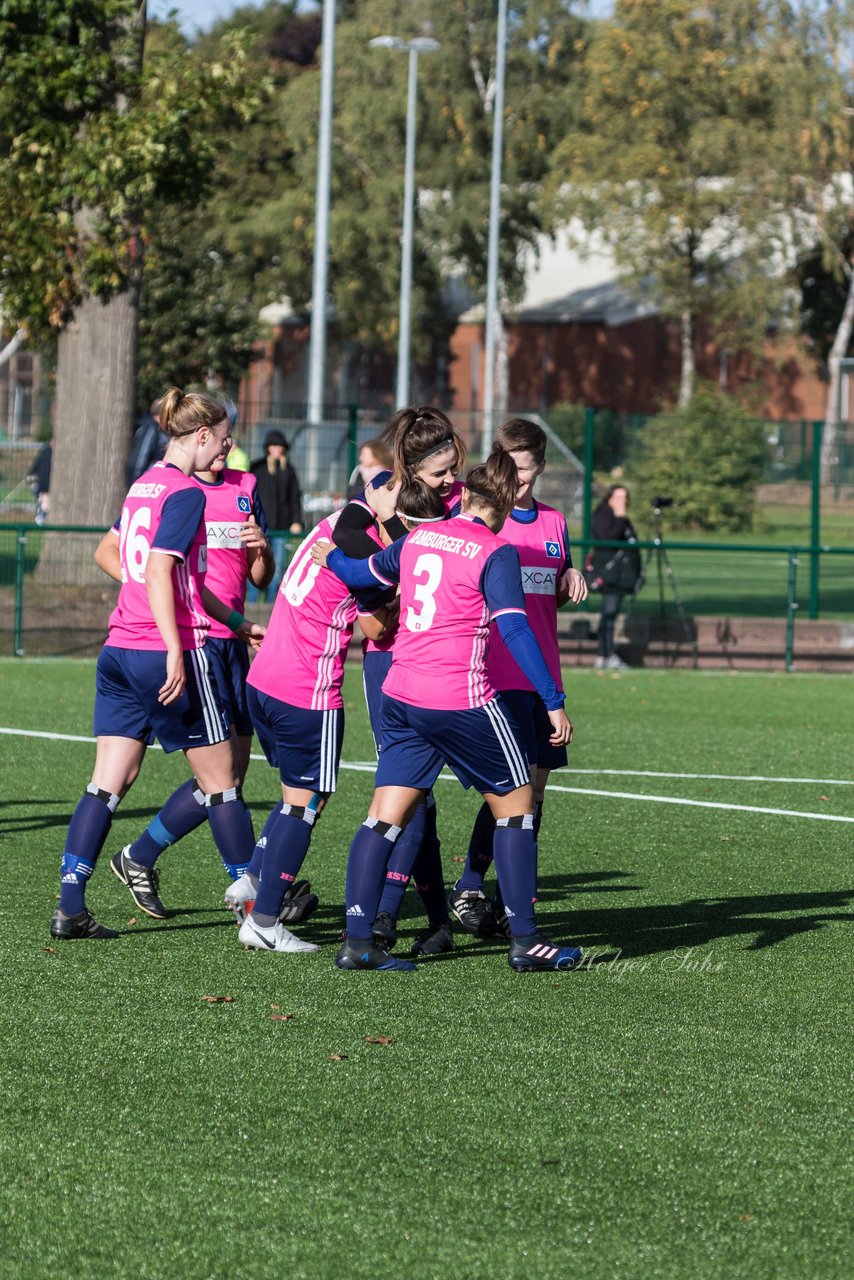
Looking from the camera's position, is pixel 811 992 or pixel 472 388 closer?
pixel 811 992

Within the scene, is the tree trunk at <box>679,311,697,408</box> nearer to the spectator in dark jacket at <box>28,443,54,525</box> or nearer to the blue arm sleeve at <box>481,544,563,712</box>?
the spectator in dark jacket at <box>28,443,54,525</box>

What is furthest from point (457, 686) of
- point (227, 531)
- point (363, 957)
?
point (227, 531)

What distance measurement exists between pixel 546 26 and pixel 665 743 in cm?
4976

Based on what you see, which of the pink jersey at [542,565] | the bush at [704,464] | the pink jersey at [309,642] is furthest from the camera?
the bush at [704,464]

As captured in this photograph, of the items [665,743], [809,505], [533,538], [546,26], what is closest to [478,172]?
[546,26]

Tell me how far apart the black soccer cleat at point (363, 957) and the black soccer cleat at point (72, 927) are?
100cm

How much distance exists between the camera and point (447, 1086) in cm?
511

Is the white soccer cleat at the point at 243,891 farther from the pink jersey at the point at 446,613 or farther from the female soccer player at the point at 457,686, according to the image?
the pink jersey at the point at 446,613

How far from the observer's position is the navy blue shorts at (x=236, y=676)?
722 centimetres

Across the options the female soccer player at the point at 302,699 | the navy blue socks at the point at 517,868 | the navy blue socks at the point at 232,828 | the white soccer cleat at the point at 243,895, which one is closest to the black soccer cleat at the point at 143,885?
the navy blue socks at the point at 232,828

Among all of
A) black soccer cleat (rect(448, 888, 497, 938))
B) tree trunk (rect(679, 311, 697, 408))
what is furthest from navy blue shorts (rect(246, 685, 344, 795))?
tree trunk (rect(679, 311, 697, 408))

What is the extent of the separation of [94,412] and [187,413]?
15.1 metres

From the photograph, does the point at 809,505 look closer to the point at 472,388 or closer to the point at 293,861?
the point at 293,861

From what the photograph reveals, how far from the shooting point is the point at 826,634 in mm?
20406
